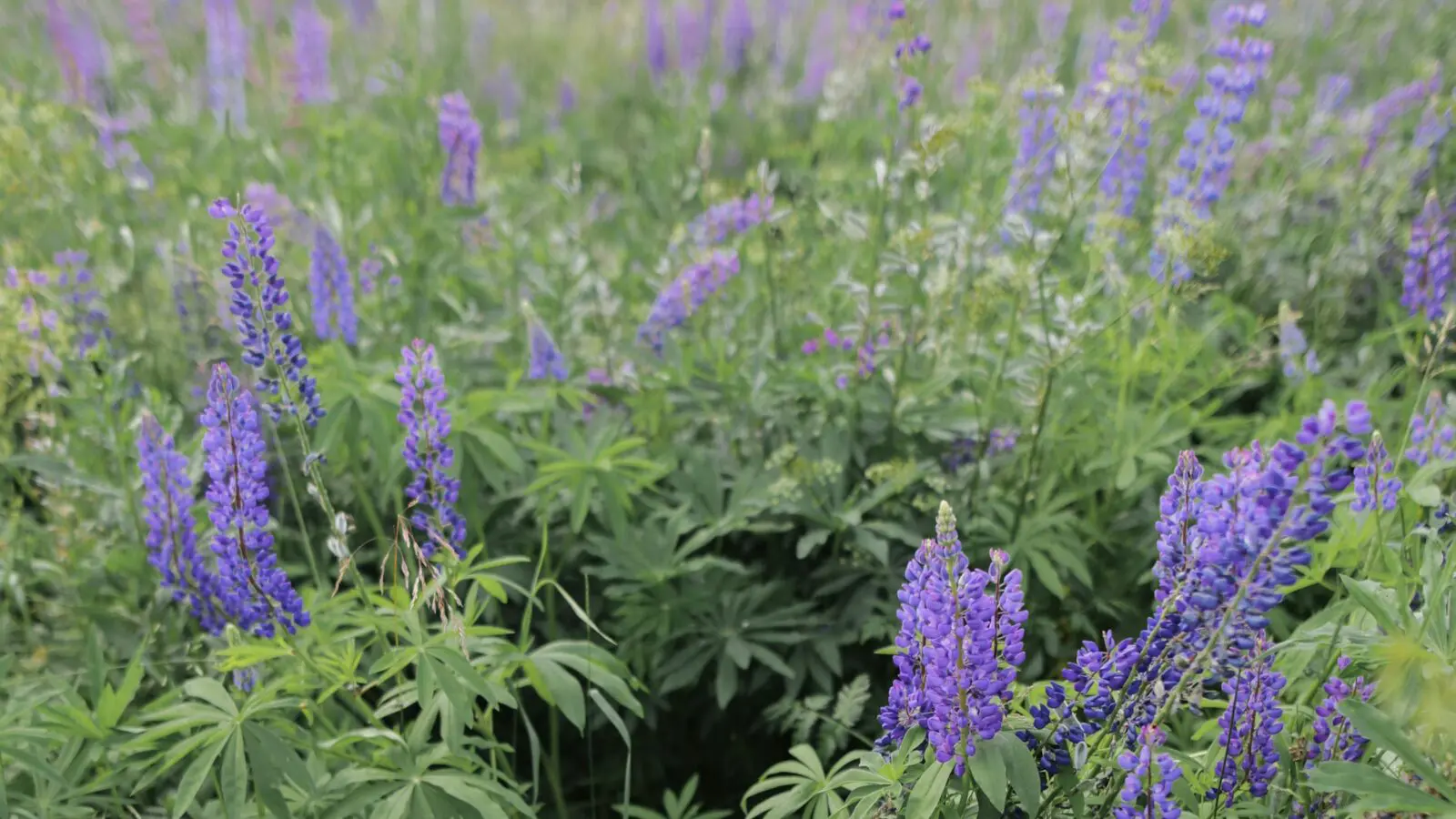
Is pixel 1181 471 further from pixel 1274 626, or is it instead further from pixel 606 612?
pixel 606 612

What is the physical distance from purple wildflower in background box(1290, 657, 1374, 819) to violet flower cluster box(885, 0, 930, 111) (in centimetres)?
164

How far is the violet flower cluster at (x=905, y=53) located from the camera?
2.67 m

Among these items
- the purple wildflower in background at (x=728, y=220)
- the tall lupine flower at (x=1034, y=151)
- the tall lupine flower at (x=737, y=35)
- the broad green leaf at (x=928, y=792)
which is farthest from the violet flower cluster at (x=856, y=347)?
the tall lupine flower at (x=737, y=35)

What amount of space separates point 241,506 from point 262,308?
0.36 m

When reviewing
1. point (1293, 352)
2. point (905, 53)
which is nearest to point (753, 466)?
point (905, 53)

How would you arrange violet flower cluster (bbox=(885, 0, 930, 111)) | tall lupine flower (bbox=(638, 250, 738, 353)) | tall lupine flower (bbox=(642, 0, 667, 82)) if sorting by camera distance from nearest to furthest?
1. violet flower cluster (bbox=(885, 0, 930, 111))
2. tall lupine flower (bbox=(638, 250, 738, 353))
3. tall lupine flower (bbox=(642, 0, 667, 82))

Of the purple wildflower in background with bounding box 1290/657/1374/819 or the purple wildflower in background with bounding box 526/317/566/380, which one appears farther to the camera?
the purple wildflower in background with bounding box 526/317/566/380

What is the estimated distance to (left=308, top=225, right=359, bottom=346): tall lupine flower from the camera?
2977mm

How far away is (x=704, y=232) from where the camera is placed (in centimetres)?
349

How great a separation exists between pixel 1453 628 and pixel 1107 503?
1188 mm

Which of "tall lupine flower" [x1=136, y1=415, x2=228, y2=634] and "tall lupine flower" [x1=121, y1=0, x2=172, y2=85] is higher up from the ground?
"tall lupine flower" [x1=121, y1=0, x2=172, y2=85]

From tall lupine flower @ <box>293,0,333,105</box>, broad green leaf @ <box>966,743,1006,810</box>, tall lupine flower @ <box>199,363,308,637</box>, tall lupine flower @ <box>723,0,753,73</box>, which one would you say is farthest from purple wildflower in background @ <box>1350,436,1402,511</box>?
tall lupine flower @ <box>723,0,753,73</box>

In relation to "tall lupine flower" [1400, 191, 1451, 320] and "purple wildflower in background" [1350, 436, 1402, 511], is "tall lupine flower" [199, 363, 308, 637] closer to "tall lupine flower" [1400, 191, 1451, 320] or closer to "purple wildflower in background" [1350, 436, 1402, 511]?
"purple wildflower in background" [1350, 436, 1402, 511]

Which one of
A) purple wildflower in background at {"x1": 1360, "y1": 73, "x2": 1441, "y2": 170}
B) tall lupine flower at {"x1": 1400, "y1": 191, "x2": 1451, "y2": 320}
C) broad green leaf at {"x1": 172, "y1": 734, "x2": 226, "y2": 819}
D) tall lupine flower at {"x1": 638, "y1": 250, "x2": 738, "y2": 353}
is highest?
purple wildflower in background at {"x1": 1360, "y1": 73, "x2": 1441, "y2": 170}
